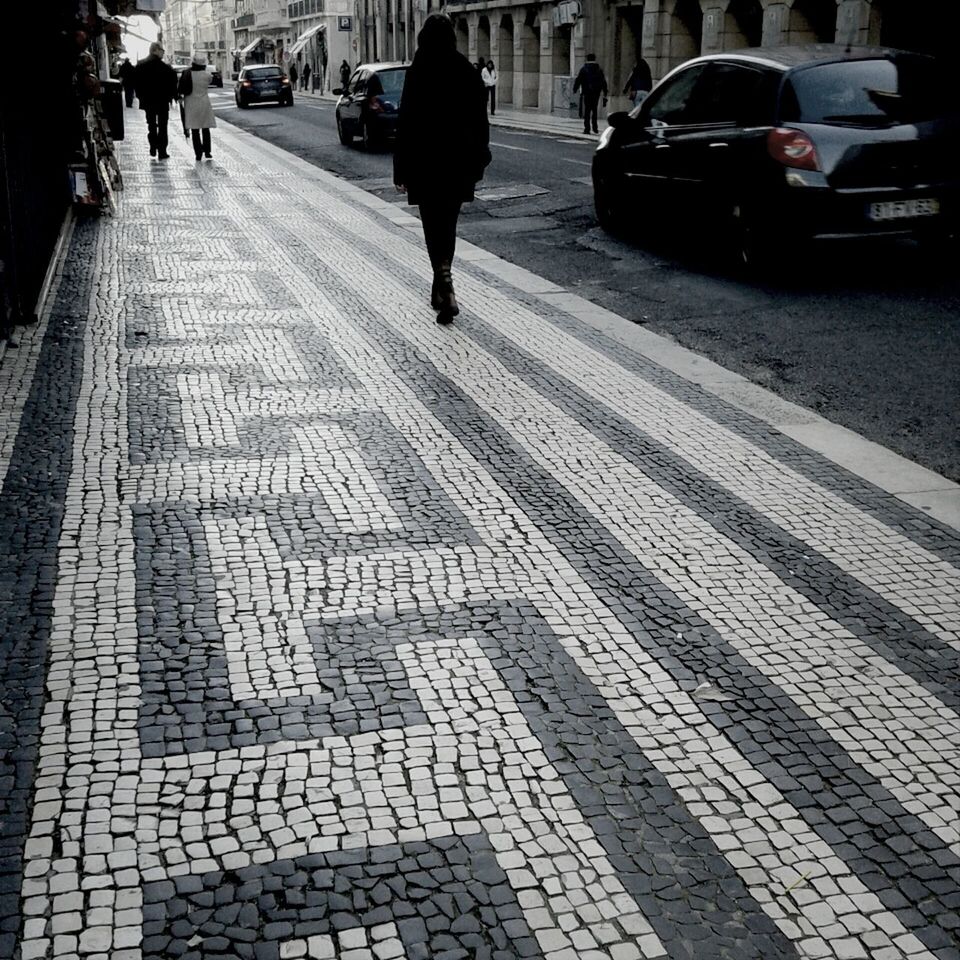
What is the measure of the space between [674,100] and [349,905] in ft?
33.9

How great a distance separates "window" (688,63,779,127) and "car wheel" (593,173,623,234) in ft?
5.46

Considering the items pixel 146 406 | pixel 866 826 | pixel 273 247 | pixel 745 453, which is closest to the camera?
pixel 866 826

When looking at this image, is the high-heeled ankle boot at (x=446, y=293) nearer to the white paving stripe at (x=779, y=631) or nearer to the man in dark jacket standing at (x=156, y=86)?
the white paving stripe at (x=779, y=631)

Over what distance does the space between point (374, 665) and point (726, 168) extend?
758 centimetres

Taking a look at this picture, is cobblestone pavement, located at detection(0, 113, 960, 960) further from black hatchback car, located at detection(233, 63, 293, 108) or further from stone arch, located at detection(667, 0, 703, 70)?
black hatchback car, located at detection(233, 63, 293, 108)

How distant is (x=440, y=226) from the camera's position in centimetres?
868

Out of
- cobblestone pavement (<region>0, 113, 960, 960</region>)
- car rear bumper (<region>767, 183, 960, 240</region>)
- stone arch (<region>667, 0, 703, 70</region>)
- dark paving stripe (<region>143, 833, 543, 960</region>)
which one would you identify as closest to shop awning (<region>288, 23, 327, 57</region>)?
stone arch (<region>667, 0, 703, 70</region>)

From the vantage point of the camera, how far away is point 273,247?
12.1 m

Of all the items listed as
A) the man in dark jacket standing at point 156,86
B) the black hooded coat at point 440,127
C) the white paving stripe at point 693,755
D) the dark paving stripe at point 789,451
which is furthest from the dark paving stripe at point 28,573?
the man in dark jacket standing at point 156,86

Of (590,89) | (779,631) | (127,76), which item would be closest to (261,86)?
(127,76)

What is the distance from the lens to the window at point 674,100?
1152 centimetres

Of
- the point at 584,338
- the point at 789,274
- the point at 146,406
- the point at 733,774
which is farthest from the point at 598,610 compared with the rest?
the point at 789,274

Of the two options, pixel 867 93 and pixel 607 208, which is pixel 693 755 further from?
pixel 607 208

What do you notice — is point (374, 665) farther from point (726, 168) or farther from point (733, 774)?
point (726, 168)
